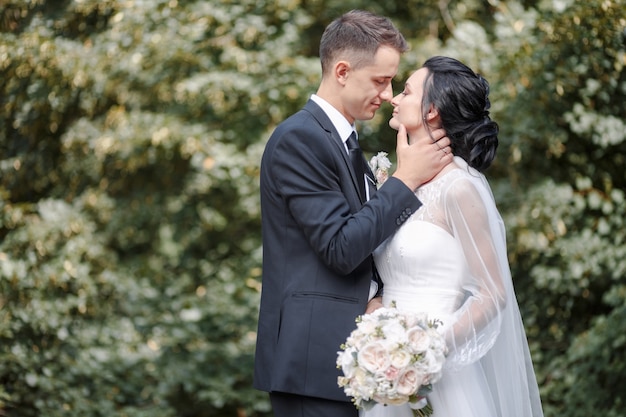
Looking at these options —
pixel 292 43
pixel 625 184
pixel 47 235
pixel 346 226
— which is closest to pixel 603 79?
pixel 625 184

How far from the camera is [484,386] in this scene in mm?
2781

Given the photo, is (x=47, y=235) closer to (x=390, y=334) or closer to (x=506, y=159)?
Result: (x=506, y=159)

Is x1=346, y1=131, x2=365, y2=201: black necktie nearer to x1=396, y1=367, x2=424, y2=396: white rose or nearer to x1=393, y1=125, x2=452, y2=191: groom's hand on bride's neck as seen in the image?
x1=393, y1=125, x2=452, y2=191: groom's hand on bride's neck

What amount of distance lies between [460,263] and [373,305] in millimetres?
327

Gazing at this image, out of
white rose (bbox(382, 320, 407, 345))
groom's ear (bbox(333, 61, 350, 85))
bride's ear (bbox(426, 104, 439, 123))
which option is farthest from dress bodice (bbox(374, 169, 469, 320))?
groom's ear (bbox(333, 61, 350, 85))

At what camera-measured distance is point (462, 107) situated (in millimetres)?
2797

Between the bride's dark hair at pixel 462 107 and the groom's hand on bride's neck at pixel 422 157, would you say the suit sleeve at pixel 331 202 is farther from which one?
the bride's dark hair at pixel 462 107

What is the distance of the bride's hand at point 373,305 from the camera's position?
2773 mm

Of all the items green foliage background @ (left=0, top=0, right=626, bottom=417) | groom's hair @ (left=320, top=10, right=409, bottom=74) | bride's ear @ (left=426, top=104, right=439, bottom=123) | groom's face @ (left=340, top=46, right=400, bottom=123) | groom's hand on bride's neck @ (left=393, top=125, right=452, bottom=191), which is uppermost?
groom's hair @ (left=320, top=10, right=409, bottom=74)

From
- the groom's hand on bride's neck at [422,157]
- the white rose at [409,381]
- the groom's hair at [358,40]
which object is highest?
the groom's hair at [358,40]

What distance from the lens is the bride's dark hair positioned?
110 inches

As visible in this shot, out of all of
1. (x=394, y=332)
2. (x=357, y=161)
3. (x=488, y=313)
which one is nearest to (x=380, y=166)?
(x=357, y=161)

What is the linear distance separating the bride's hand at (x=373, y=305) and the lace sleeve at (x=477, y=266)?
0.27m

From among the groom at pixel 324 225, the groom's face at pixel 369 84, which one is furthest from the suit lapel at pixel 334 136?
the groom's face at pixel 369 84
